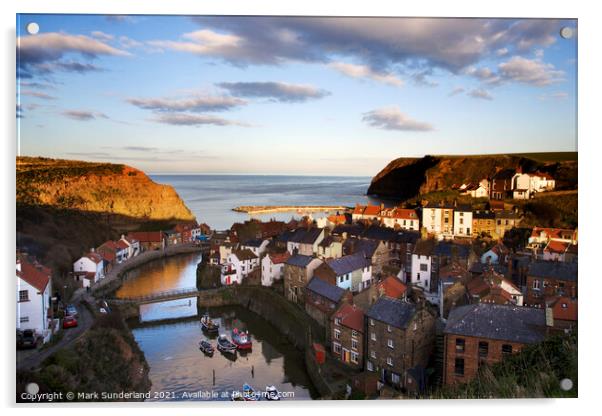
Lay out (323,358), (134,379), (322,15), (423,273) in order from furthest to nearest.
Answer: (423,273), (323,358), (134,379), (322,15)

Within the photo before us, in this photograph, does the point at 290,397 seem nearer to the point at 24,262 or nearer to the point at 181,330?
the point at 24,262

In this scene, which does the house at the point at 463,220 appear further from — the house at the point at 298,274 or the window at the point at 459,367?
the house at the point at 298,274

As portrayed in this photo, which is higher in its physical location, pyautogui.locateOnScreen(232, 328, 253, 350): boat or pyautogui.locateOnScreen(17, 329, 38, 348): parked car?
pyautogui.locateOnScreen(17, 329, 38, 348): parked car

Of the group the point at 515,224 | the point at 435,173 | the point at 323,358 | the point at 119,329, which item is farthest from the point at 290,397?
the point at 515,224

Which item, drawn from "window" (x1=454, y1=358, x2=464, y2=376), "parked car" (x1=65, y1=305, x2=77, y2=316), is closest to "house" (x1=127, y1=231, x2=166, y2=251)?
"parked car" (x1=65, y1=305, x2=77, y2=316)

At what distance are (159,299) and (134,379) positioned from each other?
3540 mm

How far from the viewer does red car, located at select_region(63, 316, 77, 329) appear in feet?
19.6

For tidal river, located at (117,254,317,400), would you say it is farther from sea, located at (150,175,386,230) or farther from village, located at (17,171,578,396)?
sea, located at (150,175,386,230)

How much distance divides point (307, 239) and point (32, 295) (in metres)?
5.05

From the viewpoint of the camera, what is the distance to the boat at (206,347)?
7.30 meters

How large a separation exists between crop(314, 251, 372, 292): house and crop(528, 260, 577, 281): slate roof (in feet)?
9.70

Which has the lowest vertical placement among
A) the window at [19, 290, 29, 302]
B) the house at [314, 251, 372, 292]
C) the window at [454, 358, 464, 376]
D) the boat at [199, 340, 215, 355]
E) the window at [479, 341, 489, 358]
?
the boat at [199, 340, 215, 355]

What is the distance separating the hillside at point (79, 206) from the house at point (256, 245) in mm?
1872

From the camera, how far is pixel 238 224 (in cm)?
796
